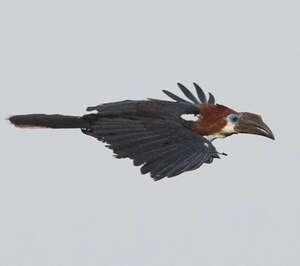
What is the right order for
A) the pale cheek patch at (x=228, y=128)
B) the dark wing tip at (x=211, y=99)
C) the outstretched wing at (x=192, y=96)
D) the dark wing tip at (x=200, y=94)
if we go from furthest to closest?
the dark wing tip at (x=211, y=99)
the dark wing tip at (x=200, y=94)
the outstretched wing at (x=192, y=96)
the pale cheek patch at (x=228, y=128)

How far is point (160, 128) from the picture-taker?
12789 millimetres

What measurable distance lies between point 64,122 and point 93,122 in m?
0.46

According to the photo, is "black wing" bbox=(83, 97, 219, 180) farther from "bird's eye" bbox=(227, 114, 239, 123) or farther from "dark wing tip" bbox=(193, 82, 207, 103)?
"dark wing tip" bbox=(193, 82, 207, 103)

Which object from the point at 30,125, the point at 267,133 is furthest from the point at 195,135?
the point at 30,125

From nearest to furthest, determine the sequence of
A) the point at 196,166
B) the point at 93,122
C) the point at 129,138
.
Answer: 1. the point at 196,166
2. the point at 129,138
3. the point at 93,122

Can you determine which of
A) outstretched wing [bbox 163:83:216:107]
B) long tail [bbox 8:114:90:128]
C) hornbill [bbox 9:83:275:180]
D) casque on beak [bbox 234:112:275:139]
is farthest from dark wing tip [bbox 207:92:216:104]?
long tail [bbox 8:114:90:128]

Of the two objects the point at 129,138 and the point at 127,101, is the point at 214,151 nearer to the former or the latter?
the point at 129,138

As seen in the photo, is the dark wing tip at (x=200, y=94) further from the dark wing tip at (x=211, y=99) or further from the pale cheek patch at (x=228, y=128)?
the pale cheek patch at (x=228, y=128)

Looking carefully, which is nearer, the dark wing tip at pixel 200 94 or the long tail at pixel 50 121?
the long tail at pixel 50 121

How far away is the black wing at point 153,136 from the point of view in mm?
11867

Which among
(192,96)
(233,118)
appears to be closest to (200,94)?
(192,96)

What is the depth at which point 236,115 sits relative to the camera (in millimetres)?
13812

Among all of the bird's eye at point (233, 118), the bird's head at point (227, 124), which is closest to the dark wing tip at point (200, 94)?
the bird's head at point (227, 124)

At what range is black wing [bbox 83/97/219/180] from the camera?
11.9 m
